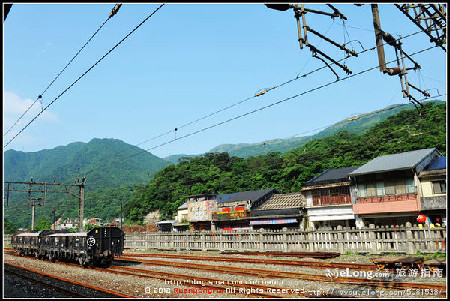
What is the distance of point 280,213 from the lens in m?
36.4

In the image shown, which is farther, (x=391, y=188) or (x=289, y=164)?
(x=289, y=164)

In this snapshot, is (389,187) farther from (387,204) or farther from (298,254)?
(298,254)

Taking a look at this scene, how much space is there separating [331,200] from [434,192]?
365 inches

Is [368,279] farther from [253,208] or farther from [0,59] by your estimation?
[253,208]

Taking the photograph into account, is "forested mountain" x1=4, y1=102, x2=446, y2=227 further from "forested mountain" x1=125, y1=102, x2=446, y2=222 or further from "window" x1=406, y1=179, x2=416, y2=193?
"window" x1=406, y1=179, x2=416, y2=193

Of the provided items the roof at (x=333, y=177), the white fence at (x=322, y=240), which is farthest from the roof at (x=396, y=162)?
the white fence at (x=322, y=240)

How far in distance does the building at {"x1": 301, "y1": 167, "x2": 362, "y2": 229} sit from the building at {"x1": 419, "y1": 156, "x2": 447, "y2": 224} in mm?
5800

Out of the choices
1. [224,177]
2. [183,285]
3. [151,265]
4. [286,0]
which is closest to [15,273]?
[151,265]

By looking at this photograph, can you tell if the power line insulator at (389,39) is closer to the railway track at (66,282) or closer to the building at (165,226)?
the railway track at (66,282)

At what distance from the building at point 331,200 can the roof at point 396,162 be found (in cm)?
259

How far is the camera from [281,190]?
6481cm

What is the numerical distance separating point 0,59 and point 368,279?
41.8 ft

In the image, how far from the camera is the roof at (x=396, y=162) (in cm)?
2635

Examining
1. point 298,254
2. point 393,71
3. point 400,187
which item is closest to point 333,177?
point 400,187
